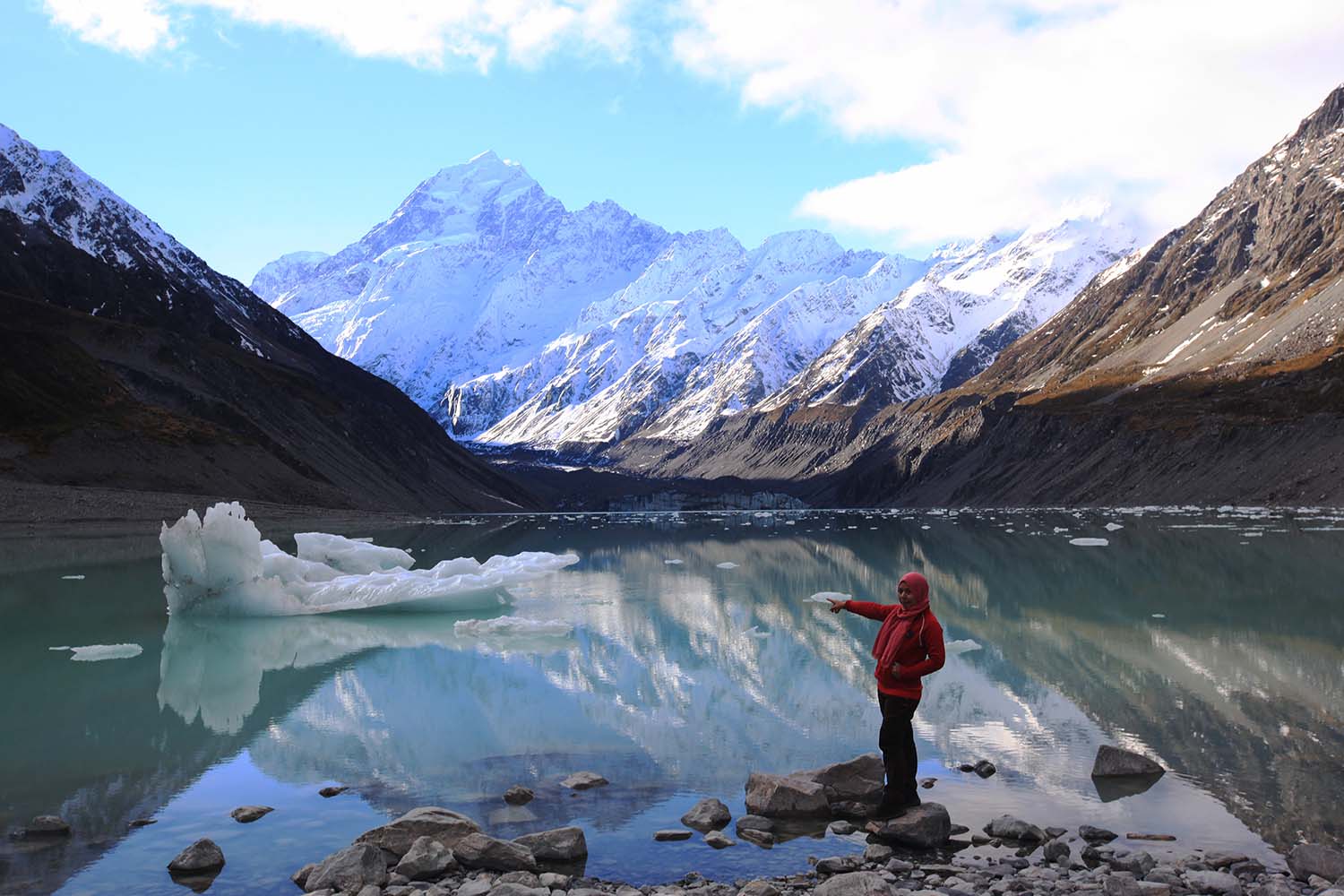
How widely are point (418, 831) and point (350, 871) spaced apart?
2.90 feet

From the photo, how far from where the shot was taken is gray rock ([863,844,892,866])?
Result: 863cm

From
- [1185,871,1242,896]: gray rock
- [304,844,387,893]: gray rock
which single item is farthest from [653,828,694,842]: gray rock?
[1185,871,1242,896]: gray rock

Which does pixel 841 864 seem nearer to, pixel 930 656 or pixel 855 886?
pixel 855 886

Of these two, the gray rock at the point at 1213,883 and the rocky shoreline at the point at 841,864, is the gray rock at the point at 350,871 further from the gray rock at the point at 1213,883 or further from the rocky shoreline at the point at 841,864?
the gray rock at the point at 1213,883

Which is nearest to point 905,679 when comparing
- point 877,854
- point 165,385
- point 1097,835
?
point 877,854

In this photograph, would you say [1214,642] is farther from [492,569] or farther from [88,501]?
[88,501]

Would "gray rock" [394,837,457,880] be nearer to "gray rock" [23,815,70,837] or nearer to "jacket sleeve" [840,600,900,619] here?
"gray rock" [23,815,70,837]

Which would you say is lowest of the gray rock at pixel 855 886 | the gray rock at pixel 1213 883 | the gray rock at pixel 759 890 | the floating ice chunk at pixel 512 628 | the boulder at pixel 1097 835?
the boulder at pixel 1097 835

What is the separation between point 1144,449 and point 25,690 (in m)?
97.3

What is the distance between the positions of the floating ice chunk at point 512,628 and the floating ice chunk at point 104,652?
6328 mm

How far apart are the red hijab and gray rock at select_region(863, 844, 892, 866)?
1750 mm

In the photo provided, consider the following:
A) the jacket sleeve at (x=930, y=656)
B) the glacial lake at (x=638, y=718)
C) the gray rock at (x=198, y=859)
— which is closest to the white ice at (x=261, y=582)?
the glacial lake at (x=638, y=718)

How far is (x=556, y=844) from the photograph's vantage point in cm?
881

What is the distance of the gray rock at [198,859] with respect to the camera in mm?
8632
